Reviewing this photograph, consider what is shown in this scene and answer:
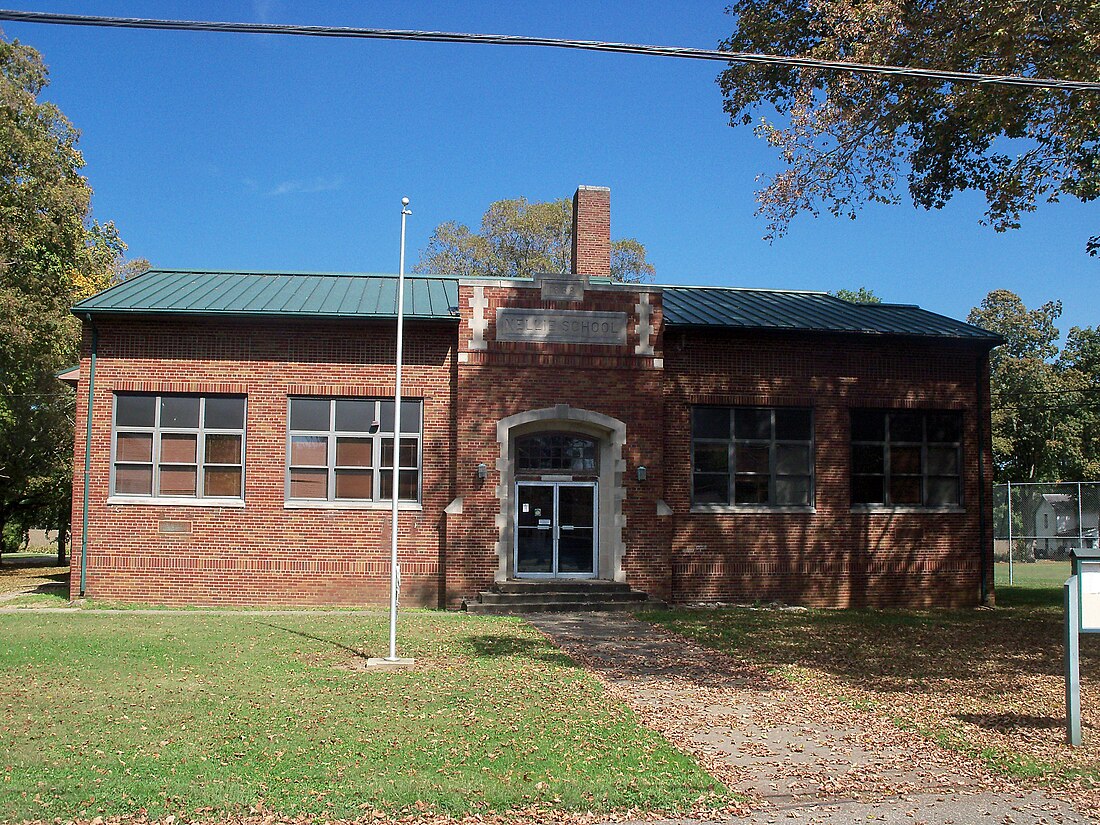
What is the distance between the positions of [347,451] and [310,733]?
35.4ft

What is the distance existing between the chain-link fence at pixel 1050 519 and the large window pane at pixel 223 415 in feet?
63.0

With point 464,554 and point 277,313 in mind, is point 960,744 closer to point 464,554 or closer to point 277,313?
point 464,554

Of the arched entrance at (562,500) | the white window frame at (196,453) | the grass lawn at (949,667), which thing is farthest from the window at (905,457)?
the white window frame at (196,453)

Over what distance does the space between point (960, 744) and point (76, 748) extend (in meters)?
7.44

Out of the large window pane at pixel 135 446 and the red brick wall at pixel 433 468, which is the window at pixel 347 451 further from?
the large window pane at pixel 135 446

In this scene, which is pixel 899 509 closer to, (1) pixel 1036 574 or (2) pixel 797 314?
(2) pixel 797 314

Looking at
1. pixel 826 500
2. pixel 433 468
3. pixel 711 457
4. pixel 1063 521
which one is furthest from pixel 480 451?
pixel 1063 521

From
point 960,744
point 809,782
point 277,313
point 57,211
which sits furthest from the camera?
point 57,211

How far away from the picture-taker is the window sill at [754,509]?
19516 millimetres

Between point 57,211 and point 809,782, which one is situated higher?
point 57,211

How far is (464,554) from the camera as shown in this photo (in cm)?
1831

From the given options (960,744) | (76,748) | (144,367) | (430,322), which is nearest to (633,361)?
(430,322)

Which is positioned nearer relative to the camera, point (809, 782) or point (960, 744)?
point (809, 782)

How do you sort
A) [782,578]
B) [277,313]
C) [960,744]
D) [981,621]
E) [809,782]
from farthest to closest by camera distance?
[782,578] < [277,313] < [981,621] < [960,744] < [809,782]
